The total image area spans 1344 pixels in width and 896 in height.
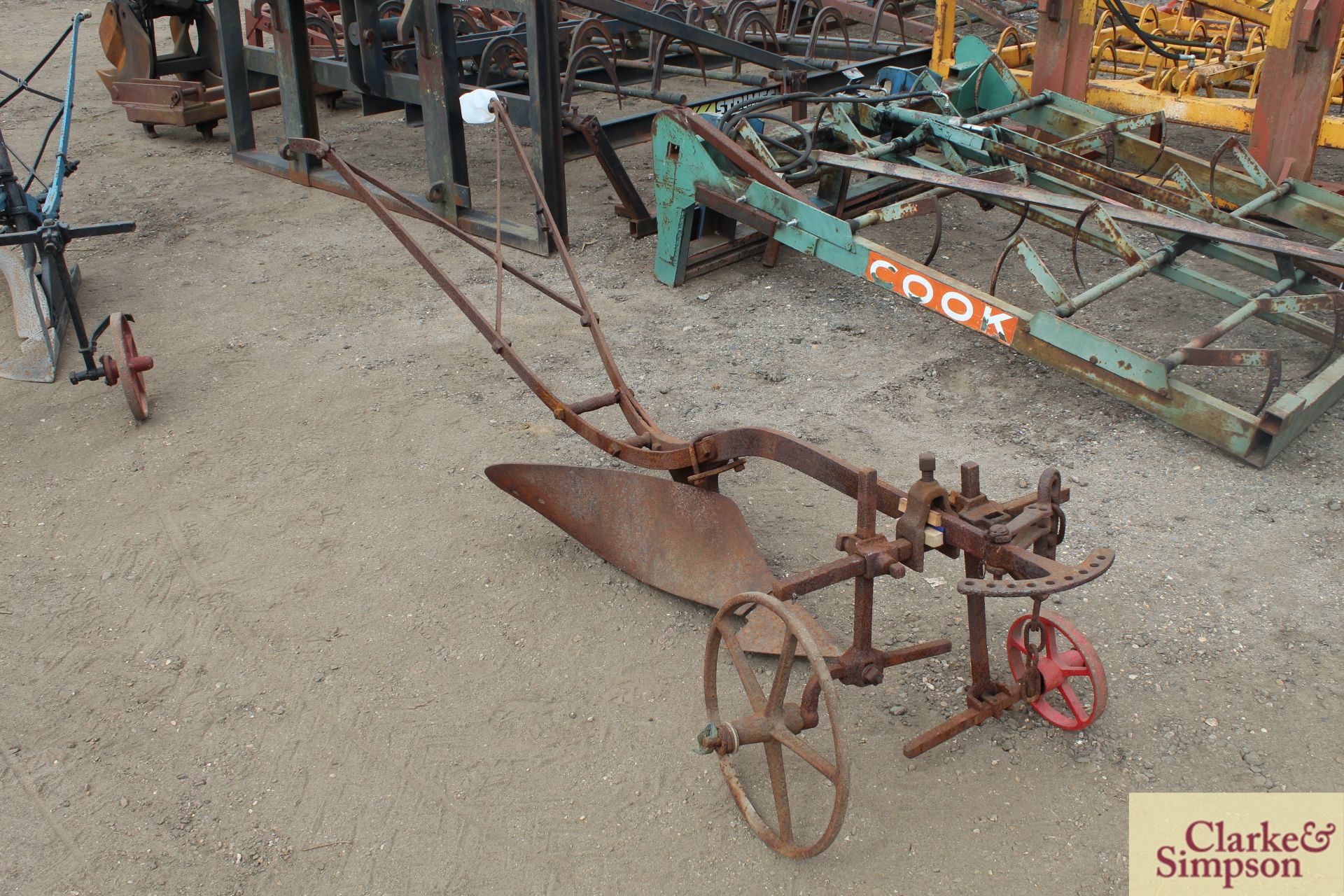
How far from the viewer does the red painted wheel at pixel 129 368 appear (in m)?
4.43

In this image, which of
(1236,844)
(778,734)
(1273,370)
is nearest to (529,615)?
(778,734)

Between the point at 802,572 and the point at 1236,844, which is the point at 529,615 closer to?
the point at 802,572

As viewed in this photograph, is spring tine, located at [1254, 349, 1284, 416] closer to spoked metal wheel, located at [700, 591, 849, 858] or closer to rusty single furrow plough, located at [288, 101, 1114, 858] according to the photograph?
rusty single furrow plough, located at [288, 101, 1114, 858]

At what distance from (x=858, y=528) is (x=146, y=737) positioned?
194 cm

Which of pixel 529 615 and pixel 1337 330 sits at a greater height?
pixel 1337 330

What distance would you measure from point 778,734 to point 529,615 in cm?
113

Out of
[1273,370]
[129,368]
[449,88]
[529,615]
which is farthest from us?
[449,88]

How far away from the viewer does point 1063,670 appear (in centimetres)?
Answer: 277

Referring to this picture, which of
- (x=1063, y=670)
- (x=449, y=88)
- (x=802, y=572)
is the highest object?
(x=449, y=88)

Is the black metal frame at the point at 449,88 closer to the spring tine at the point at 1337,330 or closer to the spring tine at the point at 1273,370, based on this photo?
the spring tine at the point at 1273,370

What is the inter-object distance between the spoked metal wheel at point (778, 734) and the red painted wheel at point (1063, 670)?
0.57 meters

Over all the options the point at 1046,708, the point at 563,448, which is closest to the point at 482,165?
the point at 563,448

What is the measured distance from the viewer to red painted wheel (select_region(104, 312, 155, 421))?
4.43 metres

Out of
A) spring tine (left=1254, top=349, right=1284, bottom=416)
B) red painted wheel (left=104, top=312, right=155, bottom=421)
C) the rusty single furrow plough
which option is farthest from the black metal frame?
spring tine (left=1254, top=349, right=1284, bottom=416)
